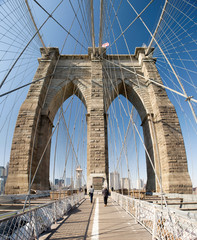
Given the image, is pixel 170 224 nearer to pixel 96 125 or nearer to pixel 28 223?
pixel 28 223

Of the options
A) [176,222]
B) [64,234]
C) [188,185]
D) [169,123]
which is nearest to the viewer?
[176,222]

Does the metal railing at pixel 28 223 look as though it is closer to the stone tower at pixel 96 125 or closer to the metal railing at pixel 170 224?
the metal railing at pixel 170 224

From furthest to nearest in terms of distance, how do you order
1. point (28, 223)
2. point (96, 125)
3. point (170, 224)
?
point (96, 125) → point (28, 223) → point (170, 224)

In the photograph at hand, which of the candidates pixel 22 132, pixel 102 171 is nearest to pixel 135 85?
pixel 102 171

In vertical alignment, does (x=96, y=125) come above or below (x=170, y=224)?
above

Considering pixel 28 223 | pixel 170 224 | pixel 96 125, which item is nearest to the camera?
pixel 170 224

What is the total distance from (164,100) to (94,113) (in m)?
6.03

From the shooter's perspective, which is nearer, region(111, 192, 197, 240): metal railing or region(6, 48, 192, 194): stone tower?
region(111, 192, 197, 240): metal railing

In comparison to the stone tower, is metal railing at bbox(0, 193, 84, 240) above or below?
below

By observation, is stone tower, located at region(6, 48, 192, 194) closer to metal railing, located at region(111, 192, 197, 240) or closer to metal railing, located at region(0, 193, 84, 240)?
metal railing, located at region(111, 192, 197, 240)

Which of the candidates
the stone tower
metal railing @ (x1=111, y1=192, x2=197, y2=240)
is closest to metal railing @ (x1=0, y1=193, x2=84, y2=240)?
metal railing @ (x1=111, y1=192, x2=197, y2=240)

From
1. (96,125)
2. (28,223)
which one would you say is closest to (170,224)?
(28,223)

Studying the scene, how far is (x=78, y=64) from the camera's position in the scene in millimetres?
17328

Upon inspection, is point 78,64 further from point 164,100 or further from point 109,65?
point 164,100
